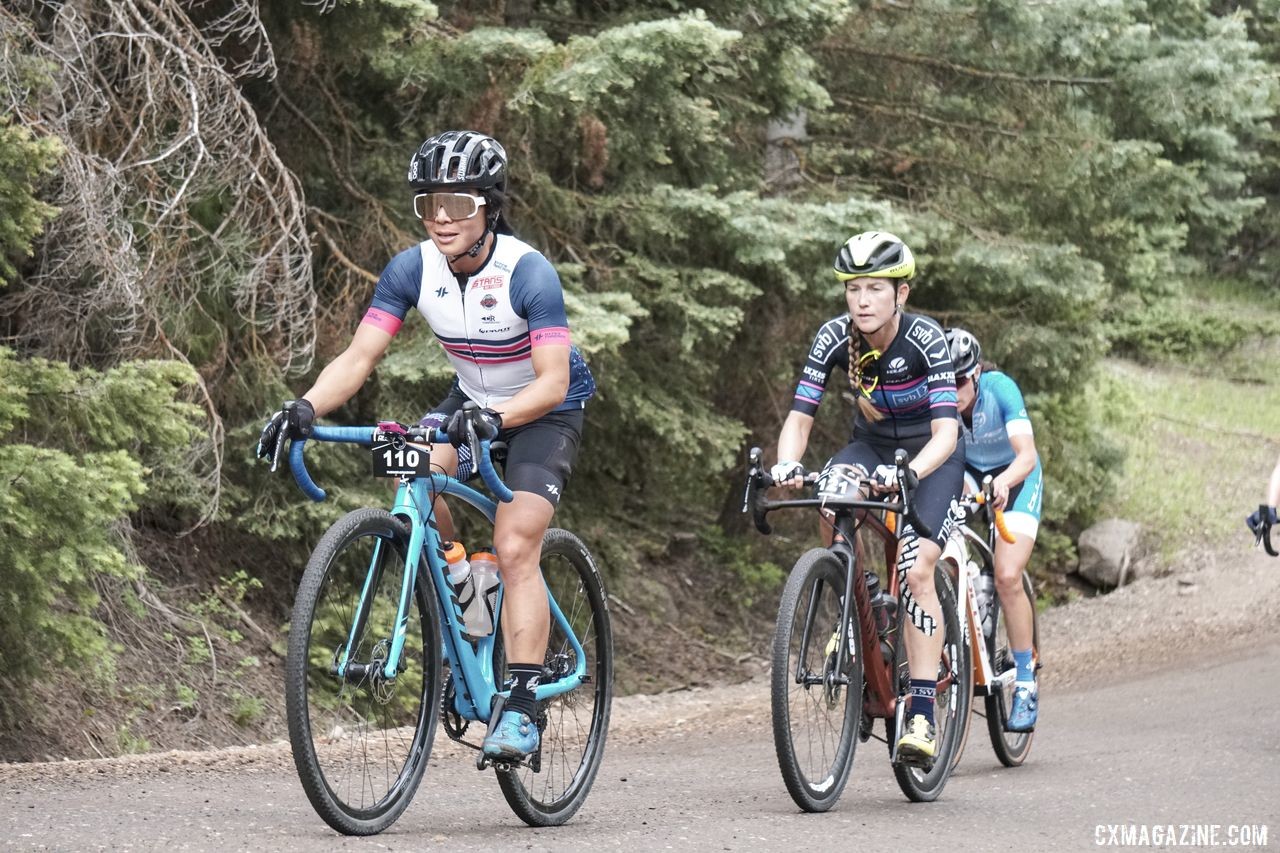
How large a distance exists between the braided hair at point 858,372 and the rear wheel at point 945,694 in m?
0.81

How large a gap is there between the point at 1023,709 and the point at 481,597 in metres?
4.08

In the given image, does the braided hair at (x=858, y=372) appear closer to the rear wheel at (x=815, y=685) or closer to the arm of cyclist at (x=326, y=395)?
the rear wheel at (x=815, y=685)

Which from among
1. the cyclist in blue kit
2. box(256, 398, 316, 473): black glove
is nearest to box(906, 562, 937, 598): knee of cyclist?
the cyclist in blue kit

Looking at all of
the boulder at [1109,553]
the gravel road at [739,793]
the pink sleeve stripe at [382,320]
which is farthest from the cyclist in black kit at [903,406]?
the boulder at [1109,553]

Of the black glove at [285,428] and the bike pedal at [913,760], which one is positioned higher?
the black glove at [285,428]

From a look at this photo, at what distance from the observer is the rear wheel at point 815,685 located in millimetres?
6281

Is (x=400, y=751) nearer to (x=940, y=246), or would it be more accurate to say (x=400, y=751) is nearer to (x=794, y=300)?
(x=794, y=300)

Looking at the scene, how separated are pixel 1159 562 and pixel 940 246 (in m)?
7.13

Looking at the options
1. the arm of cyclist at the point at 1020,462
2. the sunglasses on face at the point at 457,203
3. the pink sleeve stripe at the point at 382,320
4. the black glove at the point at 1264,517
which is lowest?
the black glove at the point at 1264,517

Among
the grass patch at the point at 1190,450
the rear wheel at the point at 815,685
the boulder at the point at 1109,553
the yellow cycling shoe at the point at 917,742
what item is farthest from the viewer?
the grass patch at the point at 1190,450

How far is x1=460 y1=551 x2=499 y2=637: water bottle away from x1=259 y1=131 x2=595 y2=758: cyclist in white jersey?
7cm

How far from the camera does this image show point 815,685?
661 cm

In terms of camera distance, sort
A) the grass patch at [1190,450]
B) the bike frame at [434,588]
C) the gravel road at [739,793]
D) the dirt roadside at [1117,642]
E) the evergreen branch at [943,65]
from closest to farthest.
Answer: the bike frame at [434,588] → the gravel road at [739,793] → the dirt roadside at [1117,642] → the evergreen branch at [943,65] → the grass patch at [1190,450]

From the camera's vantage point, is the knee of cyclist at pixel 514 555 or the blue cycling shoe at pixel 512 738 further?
the knee of cyclist at pixel 514 555
